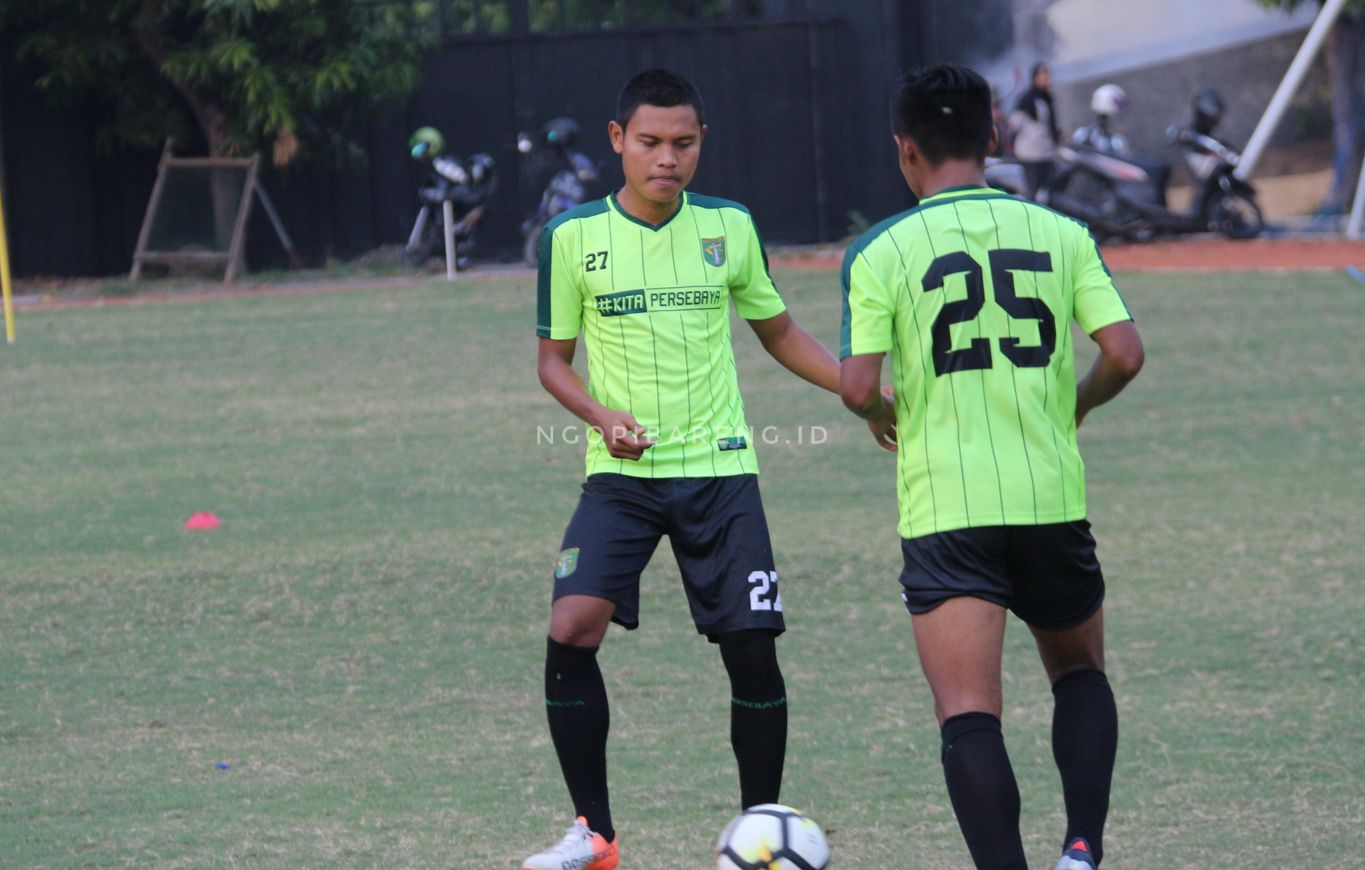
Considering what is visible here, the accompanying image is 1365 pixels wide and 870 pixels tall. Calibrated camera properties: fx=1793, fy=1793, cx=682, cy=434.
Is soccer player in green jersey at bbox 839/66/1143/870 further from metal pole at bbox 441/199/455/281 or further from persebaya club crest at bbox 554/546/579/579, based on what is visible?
metal pole at bbox 441/199/455/281

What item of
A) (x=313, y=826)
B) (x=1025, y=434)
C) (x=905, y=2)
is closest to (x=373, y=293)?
(x=905, y=2)

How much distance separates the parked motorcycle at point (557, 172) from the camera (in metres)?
21.1

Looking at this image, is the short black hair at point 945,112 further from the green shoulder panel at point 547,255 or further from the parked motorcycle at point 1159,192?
the parked motorcycle at point 1159,192

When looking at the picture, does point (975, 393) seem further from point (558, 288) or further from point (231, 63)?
point (231, 63)

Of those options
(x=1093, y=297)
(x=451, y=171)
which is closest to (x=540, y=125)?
(x=451, y=171)

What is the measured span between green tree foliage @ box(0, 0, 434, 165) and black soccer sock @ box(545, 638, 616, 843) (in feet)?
55.9

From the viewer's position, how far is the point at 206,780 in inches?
202

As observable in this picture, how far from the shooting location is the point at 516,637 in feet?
22.1

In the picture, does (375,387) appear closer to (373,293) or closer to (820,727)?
(373,293)

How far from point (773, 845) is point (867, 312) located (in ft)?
3.77

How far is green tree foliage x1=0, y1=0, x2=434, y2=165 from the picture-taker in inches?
811

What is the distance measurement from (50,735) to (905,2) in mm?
18693

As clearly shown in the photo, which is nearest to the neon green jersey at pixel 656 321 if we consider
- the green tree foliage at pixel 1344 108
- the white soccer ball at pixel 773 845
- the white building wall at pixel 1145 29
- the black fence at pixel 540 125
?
the white soccer ball at pixel 773 845

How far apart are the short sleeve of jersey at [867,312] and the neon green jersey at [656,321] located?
0.83 meters
